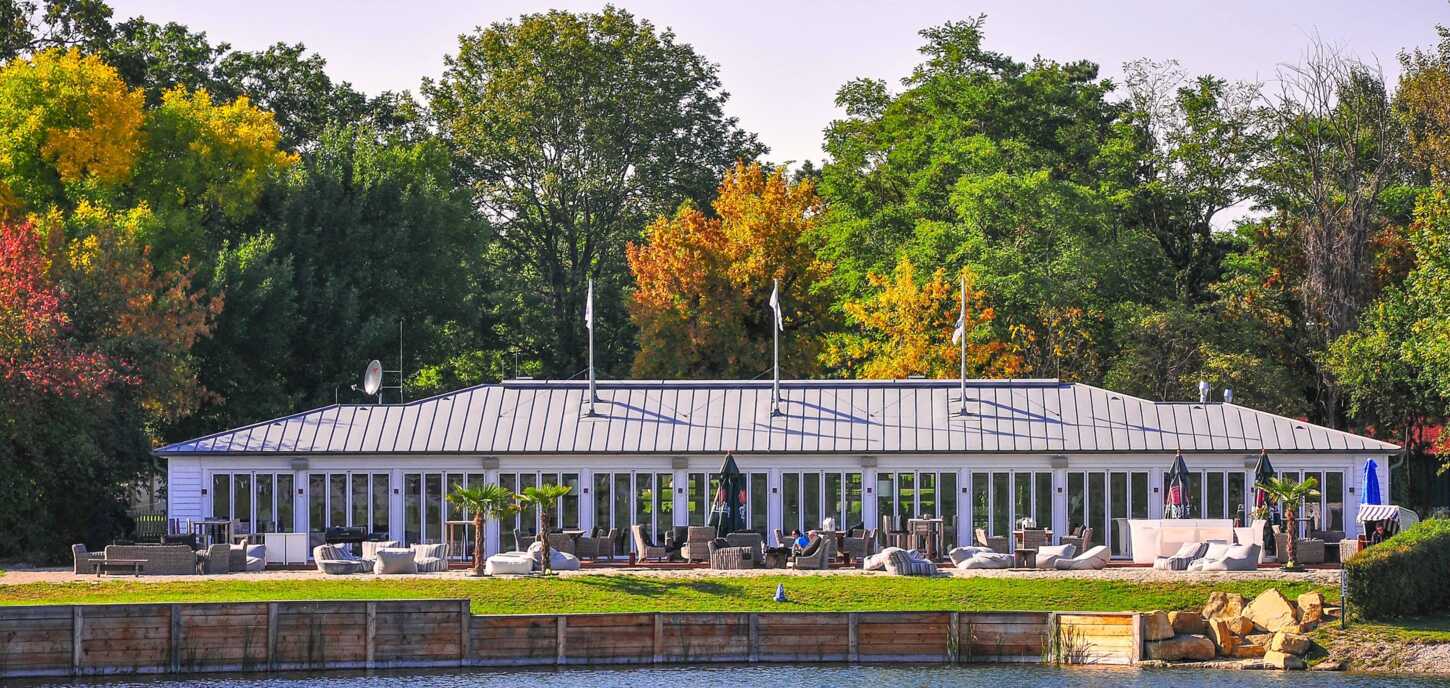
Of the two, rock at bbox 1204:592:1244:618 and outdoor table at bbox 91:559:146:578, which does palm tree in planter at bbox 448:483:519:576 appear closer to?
outdoor table at bbox 91:559:146:578

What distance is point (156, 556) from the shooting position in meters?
33.2

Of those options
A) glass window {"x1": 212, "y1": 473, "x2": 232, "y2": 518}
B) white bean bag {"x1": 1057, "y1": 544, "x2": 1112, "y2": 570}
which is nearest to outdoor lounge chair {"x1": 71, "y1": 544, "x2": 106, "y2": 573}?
glass window {"x1": 212, "y1": 473, "x2": 232, "y2": 518}

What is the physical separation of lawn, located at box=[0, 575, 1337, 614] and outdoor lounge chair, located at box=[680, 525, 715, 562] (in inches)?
133

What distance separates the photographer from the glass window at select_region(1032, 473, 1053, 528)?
3991 centimetres

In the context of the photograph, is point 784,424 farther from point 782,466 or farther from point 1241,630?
point 1241,630

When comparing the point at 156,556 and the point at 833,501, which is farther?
the point at 833,501

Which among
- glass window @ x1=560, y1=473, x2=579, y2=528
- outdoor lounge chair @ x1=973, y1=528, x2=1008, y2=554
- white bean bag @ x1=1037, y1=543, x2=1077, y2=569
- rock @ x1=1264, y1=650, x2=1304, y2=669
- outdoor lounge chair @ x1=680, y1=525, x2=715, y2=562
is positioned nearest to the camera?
rock @ x1=1264, y1=650, x2=1304, y2=669

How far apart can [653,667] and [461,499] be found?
571cm

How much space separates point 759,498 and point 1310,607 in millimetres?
13609

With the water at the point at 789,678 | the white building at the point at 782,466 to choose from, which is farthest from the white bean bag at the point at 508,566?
the white building at the point at 782,466

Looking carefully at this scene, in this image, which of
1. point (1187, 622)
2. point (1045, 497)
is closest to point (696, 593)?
point (1187, 622)

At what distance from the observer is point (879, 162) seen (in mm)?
60781

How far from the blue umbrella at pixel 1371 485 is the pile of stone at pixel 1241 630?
8.87 meters

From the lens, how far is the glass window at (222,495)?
4022 centimetres
